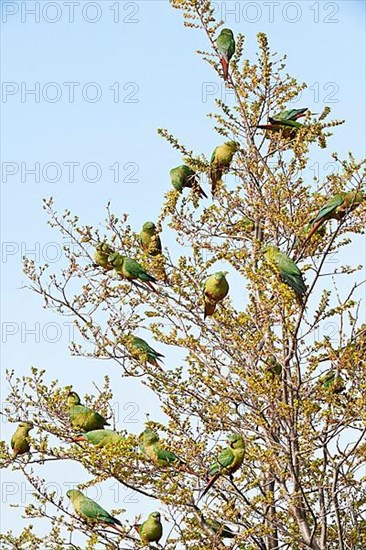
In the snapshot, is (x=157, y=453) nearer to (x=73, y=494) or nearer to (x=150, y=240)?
(x=73, y=494)

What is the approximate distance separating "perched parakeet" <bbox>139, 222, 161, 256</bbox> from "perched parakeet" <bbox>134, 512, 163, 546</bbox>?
1.52m

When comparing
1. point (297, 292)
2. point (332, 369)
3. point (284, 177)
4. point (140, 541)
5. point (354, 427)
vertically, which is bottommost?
point (140, 541)

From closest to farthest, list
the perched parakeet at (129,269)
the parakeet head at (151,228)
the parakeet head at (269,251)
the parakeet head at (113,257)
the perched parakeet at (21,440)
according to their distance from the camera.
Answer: the parakeet head at (269,251) < the perched parakeet at (21,440) < the perched parakeet at (129,269) < the parakeet head at (113,257) < the parakeet head at (151,228)

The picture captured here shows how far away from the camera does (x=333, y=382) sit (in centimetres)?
428

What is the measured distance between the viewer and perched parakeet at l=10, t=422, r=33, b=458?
15.2ft

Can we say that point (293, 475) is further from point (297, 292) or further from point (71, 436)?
point (71, 436)

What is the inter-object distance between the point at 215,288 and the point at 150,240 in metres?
0.77

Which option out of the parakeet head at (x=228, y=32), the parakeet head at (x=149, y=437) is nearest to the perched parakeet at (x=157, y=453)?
the parakeet head at (x=149, y=437)

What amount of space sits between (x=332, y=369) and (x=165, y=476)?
1.00 meters

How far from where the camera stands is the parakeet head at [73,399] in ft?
15.8

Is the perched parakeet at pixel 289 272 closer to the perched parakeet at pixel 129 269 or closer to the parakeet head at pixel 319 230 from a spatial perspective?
the parakeet head at pixel 319 230

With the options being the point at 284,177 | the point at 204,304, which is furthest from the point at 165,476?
the point at 284,177

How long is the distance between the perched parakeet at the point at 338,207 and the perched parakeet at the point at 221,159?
31.1 inches

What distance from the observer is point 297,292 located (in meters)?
4.09
